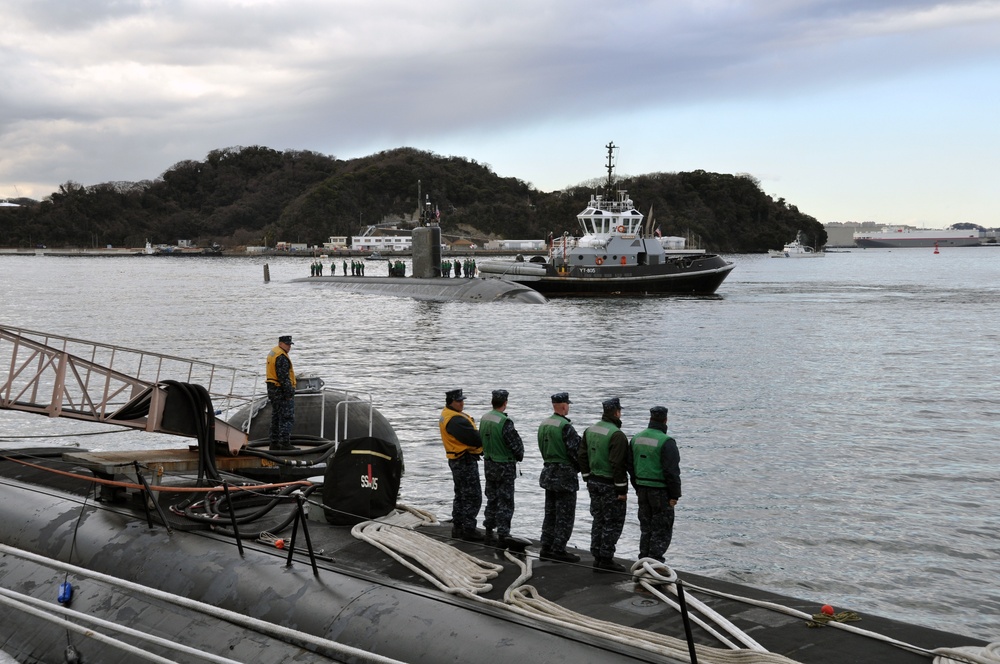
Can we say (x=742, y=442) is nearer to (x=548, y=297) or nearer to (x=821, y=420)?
(x=821, y=420)

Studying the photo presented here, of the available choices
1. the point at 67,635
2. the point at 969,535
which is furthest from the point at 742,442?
the point at 67,635

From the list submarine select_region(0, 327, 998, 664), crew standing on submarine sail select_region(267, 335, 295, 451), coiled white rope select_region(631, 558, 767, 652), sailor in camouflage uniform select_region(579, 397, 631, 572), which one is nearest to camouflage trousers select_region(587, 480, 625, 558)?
sailor in camouflage uniform select_region(579, 397, 631, 572)

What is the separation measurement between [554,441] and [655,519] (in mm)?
1372

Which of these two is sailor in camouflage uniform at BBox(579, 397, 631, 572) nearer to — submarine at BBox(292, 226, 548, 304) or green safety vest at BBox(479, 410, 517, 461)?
green safety vest at BBox(479, 410, 517, 461)

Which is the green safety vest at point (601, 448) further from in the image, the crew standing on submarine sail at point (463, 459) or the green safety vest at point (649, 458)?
the crew standing on submarine sail at point (463, 459)

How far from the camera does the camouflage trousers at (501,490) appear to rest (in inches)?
436

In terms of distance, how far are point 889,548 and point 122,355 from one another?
3362 centimetres

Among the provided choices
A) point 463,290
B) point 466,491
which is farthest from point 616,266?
point 466,491

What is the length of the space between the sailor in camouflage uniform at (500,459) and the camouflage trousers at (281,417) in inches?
198

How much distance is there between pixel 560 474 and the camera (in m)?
10.7

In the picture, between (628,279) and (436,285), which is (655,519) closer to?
(436,285)

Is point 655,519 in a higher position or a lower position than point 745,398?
higher

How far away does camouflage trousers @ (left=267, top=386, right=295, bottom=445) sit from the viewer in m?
15.1

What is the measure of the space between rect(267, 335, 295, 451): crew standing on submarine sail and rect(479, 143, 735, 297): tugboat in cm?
5408
